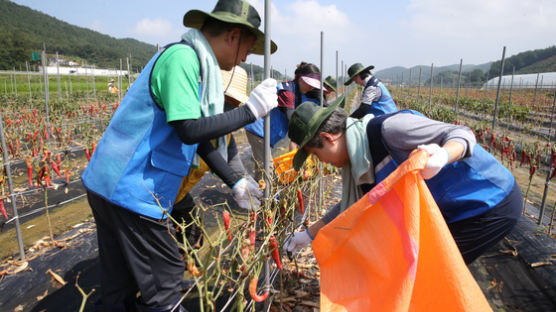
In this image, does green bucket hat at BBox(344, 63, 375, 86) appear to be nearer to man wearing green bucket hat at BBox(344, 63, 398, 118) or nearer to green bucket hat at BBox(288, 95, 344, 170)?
man wearing green bucket hat at BBox(344, 63, 398, 118)

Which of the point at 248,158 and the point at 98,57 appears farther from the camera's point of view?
the point at 98,57

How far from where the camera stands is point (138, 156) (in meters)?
1.36

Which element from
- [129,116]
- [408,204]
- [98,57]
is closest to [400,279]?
[408,204]

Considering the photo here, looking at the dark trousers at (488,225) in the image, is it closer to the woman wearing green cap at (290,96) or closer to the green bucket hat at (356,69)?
the woman wearing green cap at (290,96)

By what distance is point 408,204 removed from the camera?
121 cm

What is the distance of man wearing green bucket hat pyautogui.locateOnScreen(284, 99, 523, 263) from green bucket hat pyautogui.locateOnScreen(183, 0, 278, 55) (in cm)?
47

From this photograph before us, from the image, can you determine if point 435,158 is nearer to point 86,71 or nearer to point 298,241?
point 298,241

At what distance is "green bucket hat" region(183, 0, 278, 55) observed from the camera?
1.41m

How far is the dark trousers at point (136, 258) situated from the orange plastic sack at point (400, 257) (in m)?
0.76

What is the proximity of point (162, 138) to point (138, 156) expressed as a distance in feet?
0.41

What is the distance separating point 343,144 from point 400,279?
2.13 feet

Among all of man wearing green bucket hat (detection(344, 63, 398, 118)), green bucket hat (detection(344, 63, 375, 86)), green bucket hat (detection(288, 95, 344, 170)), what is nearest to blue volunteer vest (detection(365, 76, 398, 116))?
man wearing green bucket hat (detection(344, 63, 398, 118))

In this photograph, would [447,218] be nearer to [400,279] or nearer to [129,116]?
[400,279]

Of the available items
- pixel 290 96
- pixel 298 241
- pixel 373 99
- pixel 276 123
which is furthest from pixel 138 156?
pixel 373 99
